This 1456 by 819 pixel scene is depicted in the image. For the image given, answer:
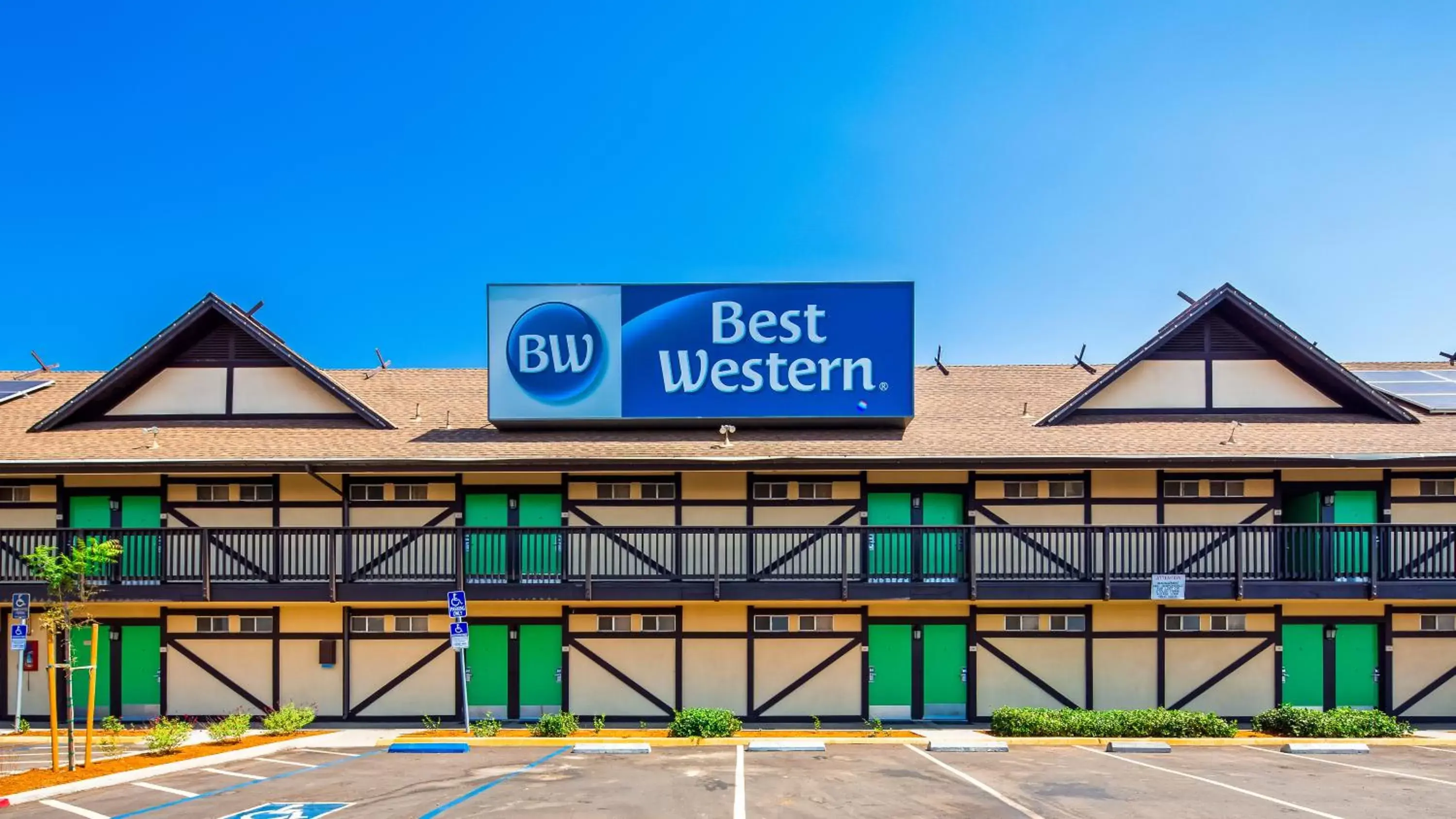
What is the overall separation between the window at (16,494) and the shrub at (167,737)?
6.22m

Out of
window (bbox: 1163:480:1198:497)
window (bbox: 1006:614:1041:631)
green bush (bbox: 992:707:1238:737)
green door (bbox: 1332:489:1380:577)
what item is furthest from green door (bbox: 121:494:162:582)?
green door (bbox: 1332:489:1380:577)

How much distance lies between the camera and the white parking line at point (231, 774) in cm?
1324

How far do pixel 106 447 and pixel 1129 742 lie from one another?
21.0 metres

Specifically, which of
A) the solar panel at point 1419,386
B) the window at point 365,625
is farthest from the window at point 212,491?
the solar panel at point 1419,386

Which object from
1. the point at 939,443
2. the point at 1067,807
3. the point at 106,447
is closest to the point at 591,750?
the point at 1067,807

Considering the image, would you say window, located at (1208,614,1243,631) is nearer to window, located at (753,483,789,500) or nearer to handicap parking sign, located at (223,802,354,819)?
window, located at (753,483,789,500)

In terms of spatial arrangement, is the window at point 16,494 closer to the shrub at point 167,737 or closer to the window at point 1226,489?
the shrub at point 167,737

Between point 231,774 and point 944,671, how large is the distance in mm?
13096

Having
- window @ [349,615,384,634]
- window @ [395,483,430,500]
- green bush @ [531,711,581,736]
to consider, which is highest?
window @ [395,483,430,500]

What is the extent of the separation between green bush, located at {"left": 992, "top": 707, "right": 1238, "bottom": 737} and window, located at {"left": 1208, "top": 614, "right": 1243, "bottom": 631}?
2099 mm

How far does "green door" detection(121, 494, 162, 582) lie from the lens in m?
17.0

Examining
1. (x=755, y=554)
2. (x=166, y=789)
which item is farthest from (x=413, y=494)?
(x=755, y=554)

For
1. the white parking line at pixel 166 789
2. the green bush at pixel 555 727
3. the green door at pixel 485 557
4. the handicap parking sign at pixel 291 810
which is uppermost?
the green door at pixel 485 557

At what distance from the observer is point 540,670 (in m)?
17.7
